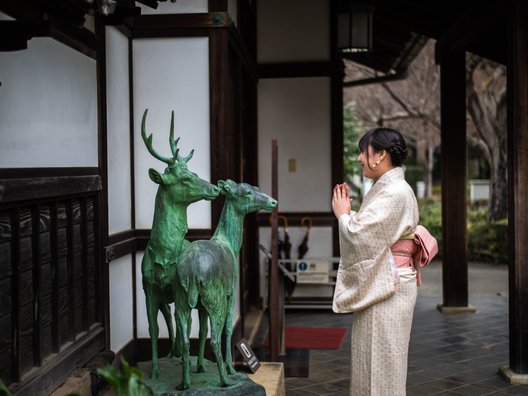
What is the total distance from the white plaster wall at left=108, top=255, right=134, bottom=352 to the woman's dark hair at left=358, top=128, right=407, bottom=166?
2.26 meters

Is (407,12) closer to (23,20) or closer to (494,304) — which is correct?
(494,304)

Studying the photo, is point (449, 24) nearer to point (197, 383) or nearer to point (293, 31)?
point (293, 31)

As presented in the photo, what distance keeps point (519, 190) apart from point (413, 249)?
2725mm

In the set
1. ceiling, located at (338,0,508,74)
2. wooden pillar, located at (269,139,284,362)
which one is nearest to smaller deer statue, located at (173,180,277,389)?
wooden pillar, located at (269,139,284,362)

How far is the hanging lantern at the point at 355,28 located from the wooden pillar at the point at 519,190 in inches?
129

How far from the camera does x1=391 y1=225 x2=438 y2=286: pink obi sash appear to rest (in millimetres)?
4328

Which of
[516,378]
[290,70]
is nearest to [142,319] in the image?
[516,378]

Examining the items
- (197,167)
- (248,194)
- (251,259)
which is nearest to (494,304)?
(251,259)

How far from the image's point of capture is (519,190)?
22.0ft

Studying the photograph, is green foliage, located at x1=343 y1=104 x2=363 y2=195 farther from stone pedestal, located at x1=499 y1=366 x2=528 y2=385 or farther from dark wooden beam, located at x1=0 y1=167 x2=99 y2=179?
dark wooden beam, located at x1=0 y1=167 x2=99 y2=179

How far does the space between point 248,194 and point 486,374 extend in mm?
3756

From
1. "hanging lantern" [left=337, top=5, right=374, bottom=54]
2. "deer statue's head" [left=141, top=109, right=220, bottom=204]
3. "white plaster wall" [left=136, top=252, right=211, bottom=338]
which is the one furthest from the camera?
"hanging lantern" [left=337, top=5, right=374, bottom=54]

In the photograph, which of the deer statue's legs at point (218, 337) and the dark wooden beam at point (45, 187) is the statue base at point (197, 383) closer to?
the deer statue's legs at point (218, 337)

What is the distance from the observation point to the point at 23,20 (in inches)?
130
